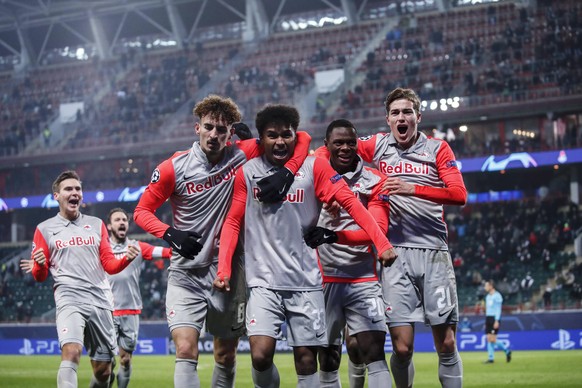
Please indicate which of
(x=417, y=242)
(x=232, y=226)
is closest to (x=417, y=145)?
(x=417, y=242)

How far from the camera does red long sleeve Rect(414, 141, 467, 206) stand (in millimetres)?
7820

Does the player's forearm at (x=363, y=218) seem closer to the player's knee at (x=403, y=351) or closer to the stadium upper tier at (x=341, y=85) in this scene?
the player's knee at (x=403, y=351)

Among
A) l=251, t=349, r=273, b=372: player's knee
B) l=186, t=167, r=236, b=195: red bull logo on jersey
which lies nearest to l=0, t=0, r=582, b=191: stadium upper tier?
l=186, t=167, r=236, b=195: red bull logo on jersey

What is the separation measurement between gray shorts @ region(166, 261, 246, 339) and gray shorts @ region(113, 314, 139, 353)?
5661 mm

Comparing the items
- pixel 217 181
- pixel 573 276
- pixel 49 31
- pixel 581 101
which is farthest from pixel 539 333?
pixel 49 31

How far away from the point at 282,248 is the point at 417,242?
161 cm

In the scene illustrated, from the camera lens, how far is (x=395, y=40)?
42562 millimetres

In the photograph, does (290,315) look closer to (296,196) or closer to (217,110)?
(296,196)

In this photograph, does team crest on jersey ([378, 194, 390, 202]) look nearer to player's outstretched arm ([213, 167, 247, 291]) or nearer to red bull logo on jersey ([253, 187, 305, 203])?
red bull logo on jersey ([253, 187, 305, 203])

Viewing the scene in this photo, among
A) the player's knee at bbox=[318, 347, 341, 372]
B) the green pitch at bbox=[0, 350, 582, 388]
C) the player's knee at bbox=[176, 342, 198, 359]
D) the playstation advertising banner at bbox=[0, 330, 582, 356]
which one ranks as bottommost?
the green pitch at bbox=[0, 350, 582, 388]

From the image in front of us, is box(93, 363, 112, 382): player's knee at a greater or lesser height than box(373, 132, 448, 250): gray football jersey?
lesser

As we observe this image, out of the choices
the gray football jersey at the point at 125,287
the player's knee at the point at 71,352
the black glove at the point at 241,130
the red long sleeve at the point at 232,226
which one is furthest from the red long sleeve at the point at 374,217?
the gray football jersey at the point at 125,287

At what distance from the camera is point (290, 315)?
708 centimetres

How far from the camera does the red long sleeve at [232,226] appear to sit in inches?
283
